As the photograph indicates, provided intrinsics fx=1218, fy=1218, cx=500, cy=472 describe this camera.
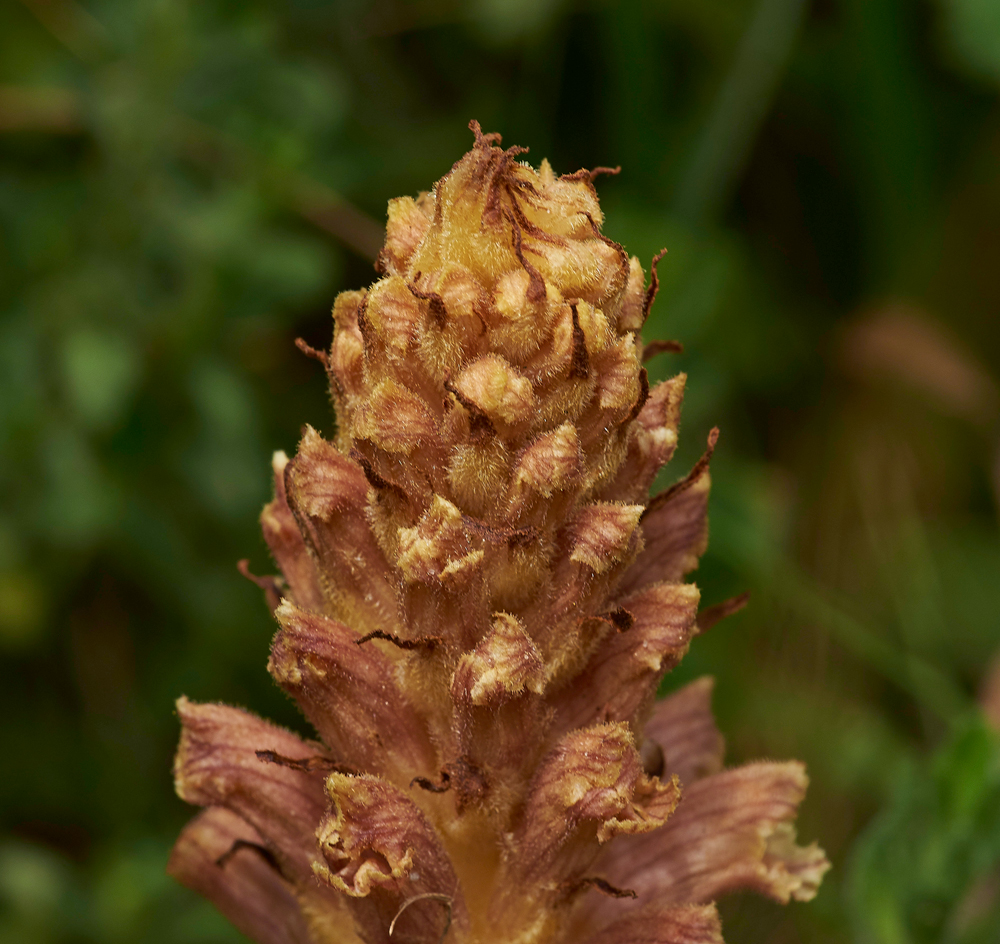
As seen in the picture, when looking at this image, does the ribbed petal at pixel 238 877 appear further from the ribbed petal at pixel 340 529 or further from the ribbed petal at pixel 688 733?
the ribbed petal at pixel 688 733

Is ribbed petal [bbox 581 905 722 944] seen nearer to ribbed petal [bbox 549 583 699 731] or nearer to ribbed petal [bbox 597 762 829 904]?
ribbed petal [bbox 597 762 829 904]

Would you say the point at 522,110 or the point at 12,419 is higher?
the point at 522,110

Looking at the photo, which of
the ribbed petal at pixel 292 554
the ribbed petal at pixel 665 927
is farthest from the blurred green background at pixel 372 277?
the ribbed petal at pixel 292 554

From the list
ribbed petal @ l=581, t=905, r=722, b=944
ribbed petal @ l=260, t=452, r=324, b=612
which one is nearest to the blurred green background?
ribbed petal @ l=581, t=905, r=722, b=944

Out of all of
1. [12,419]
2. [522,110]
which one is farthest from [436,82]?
[12,419]

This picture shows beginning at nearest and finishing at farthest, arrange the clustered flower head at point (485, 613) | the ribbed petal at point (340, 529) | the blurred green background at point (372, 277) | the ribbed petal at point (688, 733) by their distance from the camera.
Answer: the clustered flower head at point (485, 613) → the ribbed petal at point (340, 529) → the ribbed petal at point (688, 733) → the blurred green background at point (372, 277)

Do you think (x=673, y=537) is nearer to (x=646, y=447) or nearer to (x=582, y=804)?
(x=646, y=447)

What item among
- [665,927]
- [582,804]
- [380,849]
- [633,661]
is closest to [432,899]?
[380,849]

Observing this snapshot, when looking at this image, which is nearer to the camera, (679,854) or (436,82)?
(679,854)

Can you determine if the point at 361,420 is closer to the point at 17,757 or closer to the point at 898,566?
the point at 17,757
